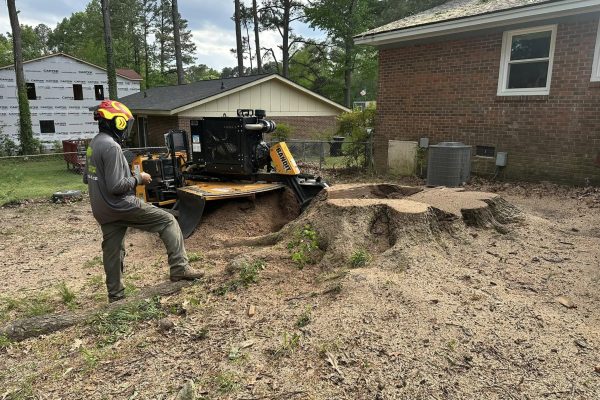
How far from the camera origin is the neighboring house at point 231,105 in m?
20.5

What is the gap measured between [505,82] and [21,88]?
977 inches

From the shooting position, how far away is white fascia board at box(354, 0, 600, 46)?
339 inches

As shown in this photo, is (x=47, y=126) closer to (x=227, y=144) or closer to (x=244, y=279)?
(x=227, y=144)

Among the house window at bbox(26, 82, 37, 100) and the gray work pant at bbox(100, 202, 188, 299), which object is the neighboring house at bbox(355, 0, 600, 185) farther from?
the house window at bbox(26, 82, 37, 100)

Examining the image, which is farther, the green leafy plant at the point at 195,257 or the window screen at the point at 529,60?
the window screen at the point at 529,60

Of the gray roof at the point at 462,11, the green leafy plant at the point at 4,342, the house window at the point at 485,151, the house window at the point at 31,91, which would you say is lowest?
the green leafy plant at the point at 4,342

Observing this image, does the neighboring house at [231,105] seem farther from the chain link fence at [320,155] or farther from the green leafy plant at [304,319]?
the green leafy plant at [304,319]

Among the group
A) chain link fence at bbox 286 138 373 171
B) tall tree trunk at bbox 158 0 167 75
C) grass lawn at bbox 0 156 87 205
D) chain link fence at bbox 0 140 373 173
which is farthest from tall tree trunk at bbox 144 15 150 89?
chain link fence at bbox 286 138 373 171

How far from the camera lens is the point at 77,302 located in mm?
4785

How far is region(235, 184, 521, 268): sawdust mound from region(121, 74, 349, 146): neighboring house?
1561cm

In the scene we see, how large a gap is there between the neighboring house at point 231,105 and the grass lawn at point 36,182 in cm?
455

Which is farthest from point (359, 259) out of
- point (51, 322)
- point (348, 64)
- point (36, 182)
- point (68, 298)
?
point (348, 64)

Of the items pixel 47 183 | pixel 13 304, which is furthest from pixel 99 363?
pixel 47 183

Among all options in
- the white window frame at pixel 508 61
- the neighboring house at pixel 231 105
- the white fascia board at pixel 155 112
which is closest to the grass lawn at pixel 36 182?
the white fascia board at pixel 155 112
